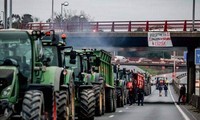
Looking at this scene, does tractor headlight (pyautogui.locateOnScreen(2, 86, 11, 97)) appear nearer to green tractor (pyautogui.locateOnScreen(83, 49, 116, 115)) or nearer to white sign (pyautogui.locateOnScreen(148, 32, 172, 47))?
green tractor (pyautogui.locateOnScreen(83, 49, 116, 115))

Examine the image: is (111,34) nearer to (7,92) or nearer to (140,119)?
(140,119)

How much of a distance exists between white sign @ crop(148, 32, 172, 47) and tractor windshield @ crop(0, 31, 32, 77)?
36436 mm

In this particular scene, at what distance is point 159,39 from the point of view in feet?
167

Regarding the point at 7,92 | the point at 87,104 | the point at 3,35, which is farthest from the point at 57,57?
the point at 7,92

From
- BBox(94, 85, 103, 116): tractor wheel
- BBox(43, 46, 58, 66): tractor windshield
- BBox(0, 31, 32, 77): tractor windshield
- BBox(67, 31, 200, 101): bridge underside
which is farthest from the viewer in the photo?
BBox(67, 31, 200, 101): bridge underside

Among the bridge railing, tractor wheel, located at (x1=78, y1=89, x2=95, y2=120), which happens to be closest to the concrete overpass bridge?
the bridge railing

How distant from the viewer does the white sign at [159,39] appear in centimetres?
5044

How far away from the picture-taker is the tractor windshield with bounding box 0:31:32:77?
47.0ft

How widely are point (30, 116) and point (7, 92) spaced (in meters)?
0.70

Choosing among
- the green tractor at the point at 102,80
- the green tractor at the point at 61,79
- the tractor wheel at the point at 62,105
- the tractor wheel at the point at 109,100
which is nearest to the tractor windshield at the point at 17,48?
the green tractor at the point at 61,79

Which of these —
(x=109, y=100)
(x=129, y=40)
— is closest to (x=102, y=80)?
(x=109, y=100)

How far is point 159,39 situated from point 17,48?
3701 centimetres

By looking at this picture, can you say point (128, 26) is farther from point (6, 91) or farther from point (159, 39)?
point (6, 91)

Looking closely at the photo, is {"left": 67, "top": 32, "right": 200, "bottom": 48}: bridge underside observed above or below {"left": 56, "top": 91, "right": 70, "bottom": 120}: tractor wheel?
above
